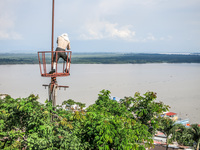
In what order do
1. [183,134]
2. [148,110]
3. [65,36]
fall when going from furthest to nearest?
[183,134]
[148,110]
[65,36]

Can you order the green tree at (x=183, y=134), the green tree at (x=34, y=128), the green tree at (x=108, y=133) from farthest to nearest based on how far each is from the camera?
the green tree at (x=183, y=134)
the green tree at (x=108, y=133)
the green tree at (x=34, y=128)

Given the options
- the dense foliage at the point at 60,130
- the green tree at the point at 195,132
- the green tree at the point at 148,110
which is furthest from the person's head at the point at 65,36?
the green tree at the point at 195,132

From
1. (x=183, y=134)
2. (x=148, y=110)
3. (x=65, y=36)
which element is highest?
(x=65, y=36)

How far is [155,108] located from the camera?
6645mm

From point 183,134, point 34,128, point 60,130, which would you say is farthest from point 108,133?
point 183,134

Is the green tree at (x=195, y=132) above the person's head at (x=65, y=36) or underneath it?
underneath

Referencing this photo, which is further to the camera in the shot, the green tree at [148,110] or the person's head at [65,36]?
the green tree at [148,110]

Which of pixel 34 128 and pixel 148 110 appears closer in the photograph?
pixel 34 128

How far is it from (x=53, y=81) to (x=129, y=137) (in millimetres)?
2342

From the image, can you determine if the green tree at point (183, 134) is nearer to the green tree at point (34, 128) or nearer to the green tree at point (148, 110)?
the green tree at point (148, 110)

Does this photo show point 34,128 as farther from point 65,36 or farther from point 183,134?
point 183,134

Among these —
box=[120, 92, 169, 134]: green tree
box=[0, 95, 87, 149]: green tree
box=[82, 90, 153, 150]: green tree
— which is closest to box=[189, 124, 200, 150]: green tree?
box=[120, 92, 169, 134]: green tree

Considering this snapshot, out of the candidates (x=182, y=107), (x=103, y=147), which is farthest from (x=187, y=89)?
(x=103, y=147)

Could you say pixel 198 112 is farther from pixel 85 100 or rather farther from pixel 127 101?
pixel 127 101
